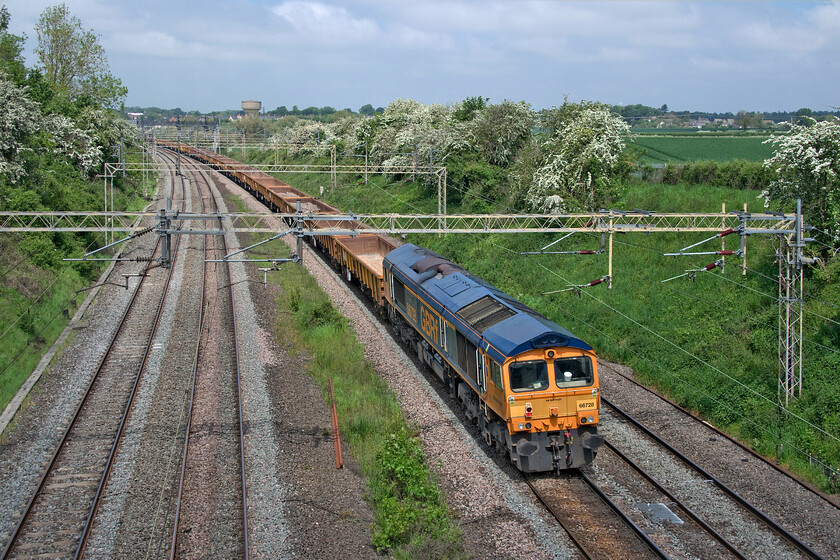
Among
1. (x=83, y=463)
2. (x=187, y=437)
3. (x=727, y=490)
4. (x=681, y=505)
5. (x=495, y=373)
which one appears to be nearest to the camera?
(x=681, y=505)

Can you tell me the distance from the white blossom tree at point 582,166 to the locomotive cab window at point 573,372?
65.1 feet

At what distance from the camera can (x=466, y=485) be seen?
14047 mm

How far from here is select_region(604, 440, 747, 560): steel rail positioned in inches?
456

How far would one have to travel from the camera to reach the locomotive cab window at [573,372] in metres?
14.0

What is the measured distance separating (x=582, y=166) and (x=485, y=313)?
65.9ft

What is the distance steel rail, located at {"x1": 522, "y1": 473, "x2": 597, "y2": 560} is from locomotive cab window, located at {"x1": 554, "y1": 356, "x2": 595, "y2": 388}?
207 cm

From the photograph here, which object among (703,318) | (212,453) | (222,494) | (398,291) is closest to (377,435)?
(212,453)

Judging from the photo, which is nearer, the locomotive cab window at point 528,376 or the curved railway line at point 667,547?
the curved railway line at point 667,547

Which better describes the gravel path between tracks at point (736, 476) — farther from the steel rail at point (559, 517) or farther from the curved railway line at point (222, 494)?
the steel rail at point (559, 517)

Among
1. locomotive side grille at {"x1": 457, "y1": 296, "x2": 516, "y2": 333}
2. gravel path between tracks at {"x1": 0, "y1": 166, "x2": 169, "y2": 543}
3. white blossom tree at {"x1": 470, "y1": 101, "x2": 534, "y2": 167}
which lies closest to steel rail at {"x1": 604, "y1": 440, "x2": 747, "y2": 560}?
locomotive side grille at {"x1": 457, "y1": 296, "x2": 516, "y2": 333}

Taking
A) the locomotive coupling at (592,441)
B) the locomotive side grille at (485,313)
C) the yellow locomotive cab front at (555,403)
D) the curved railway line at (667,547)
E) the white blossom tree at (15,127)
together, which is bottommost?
the curved railway line at (667,547)

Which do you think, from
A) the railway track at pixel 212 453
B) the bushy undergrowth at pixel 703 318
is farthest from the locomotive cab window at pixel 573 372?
the railway track at pixel 212 453

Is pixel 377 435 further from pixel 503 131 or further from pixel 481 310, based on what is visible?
pixel 503 131

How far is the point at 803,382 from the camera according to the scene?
18094 millimetres
